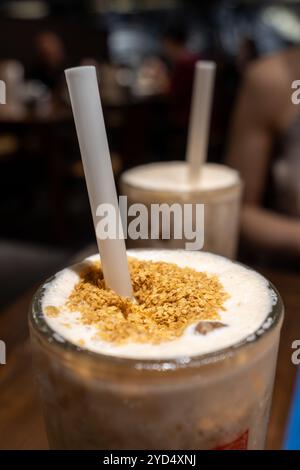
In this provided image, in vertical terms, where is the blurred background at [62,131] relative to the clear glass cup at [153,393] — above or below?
below

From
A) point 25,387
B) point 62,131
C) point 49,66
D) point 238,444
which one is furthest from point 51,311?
point 49,66

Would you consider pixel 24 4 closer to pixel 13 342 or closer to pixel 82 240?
pixel 82 240

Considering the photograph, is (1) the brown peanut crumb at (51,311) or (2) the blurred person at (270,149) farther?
(2) the blurred person at (270,149)

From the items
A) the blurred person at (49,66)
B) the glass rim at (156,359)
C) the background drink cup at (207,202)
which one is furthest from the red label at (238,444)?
the blurred person at (49,66)

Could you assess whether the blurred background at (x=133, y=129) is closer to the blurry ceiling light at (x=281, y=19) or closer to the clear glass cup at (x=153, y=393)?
the blurry ceiling light at (x=281, y=19)

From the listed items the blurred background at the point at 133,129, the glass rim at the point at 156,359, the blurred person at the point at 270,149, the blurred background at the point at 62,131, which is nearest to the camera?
the glass rim at the point at 156,359

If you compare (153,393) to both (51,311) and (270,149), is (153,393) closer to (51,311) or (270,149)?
(51,311)

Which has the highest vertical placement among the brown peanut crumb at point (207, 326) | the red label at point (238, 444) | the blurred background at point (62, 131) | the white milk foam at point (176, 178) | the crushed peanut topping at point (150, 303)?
the brown peanut crumb at point (207, 326)
